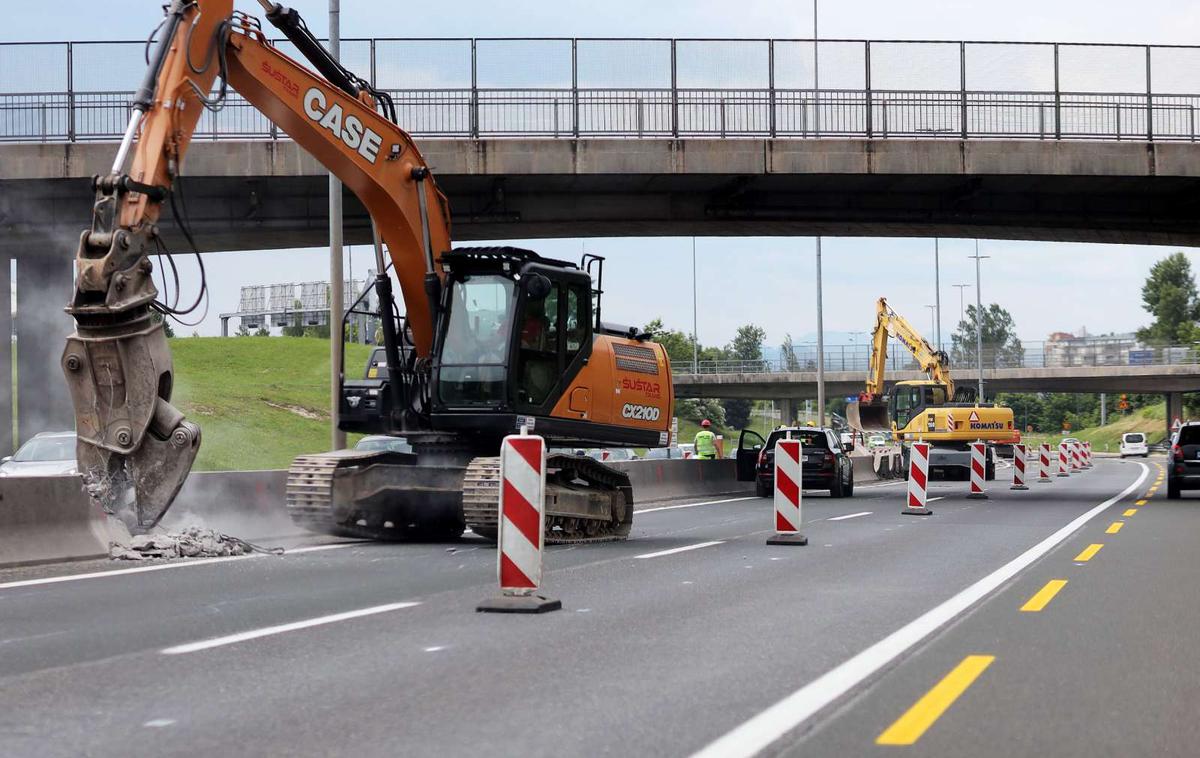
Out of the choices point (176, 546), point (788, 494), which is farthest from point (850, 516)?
point (176, 546)

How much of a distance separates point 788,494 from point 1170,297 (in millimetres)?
164644

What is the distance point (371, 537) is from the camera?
689 inches

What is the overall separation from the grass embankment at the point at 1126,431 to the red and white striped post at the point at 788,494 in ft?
373

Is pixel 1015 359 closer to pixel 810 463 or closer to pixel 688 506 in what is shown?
pixel 810 463

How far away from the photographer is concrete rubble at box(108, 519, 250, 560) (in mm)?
14242

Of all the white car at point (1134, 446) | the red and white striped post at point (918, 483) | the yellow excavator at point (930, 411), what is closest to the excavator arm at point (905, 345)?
the yellow excavator at point (930, 411)

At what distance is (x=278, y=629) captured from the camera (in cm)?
930

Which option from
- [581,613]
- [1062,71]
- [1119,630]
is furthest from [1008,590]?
[1062,71]

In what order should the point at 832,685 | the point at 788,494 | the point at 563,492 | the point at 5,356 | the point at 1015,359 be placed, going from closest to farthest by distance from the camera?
the point at 832,685 → the point at 788,494 → the point at 563,492 → the point at 5,356 → the point at 1015,359

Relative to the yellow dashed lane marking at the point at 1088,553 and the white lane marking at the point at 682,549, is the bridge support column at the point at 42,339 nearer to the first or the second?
the white lane marking at the point at 682,549

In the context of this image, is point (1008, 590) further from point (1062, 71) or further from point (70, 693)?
point (1062, 71)

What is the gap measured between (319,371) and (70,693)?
242 feet

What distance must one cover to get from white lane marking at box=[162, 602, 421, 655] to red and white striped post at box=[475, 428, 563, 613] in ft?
2.25

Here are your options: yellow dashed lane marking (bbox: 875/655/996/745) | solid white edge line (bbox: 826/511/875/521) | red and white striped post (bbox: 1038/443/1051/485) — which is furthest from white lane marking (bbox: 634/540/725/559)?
red and white striped post (bbox: 1038/443/1051/485)
